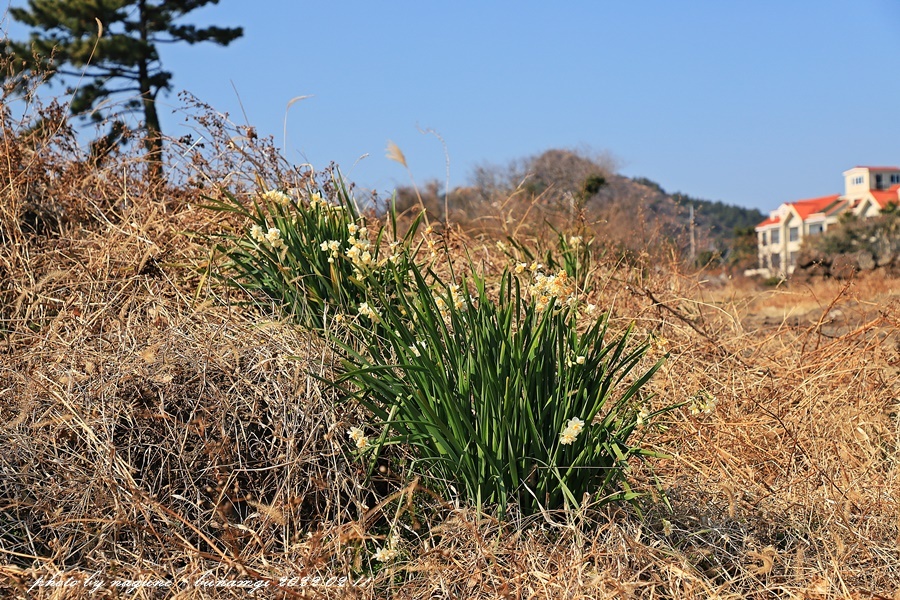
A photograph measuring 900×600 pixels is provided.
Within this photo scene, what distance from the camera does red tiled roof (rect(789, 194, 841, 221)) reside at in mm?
58031

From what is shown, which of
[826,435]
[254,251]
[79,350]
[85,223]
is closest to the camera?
[79,350]

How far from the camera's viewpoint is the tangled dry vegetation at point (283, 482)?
7.98 feet

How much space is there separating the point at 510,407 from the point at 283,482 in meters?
0.83

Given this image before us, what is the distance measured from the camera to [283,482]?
276 centimetres

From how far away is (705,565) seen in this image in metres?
2.64

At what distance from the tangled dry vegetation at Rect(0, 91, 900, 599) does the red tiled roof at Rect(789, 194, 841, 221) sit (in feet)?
194

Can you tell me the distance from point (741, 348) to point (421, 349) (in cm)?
284

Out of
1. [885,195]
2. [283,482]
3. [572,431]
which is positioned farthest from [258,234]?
[885,195]

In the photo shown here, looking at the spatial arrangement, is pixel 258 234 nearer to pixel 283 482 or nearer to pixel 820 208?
pixel 283 482

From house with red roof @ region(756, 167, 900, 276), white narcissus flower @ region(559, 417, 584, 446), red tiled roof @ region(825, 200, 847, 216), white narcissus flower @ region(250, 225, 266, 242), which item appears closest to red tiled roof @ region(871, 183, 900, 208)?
house with red roof @ region(756, 167, 900, 276)

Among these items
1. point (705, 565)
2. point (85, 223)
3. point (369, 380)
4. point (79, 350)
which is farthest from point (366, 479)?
point (85, 223)

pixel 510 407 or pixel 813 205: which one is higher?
pixel 813 205

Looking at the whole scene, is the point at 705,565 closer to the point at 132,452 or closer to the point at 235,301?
the point at 132,452

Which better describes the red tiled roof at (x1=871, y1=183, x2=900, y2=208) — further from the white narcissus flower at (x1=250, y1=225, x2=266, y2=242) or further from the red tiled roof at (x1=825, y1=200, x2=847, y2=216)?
the white narcissus flower at (x1=250, y1=225, x2=266, y2=242)
